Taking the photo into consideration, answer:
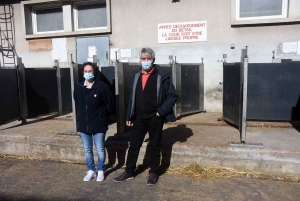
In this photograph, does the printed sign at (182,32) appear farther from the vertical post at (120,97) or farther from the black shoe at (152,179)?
the black shoe at (152,179)

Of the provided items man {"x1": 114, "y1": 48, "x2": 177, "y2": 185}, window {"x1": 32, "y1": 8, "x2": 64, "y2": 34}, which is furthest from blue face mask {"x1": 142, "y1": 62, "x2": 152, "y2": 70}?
window {"x1": 32, "y1": 8, "x2": 64, "y2": 34}

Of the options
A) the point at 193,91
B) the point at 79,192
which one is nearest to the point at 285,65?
the point at 193,91

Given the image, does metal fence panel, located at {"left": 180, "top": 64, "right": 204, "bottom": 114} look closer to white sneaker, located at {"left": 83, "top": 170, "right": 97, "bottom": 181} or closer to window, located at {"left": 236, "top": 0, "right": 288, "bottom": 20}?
window, located at {"left": 236, "top": 0, "right": 288, "bottom": 20}

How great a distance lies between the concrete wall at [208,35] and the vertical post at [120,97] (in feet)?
11.2

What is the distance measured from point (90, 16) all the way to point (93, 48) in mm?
1073

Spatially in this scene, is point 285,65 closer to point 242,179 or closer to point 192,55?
point 192,55

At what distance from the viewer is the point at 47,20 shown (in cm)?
915

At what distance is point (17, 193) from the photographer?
3.82 m

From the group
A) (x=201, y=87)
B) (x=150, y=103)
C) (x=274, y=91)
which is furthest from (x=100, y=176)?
(x=201, y=87)

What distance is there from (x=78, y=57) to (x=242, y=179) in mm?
6379

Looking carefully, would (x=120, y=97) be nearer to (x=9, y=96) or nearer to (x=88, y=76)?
(x=88, y=76)

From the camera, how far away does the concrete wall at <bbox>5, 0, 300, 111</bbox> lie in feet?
23.4

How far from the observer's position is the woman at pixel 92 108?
13.0 feet

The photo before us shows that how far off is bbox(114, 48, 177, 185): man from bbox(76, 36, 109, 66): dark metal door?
4.69m
